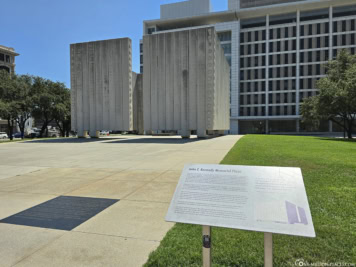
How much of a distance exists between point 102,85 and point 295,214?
1461 inches

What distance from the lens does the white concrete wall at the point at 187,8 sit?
3103 inches

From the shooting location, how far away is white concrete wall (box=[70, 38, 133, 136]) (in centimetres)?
3562

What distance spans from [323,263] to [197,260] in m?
1.66

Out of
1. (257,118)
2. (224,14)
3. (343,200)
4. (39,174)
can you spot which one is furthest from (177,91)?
(224,14)

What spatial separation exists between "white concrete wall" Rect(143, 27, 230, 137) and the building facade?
120 ft

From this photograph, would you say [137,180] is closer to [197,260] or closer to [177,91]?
[197,260]

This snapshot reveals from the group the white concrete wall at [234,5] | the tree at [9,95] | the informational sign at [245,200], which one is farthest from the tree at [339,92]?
the white concrete wall at [234,5]

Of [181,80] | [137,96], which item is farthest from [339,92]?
[137,96]

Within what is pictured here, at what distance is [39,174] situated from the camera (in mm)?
9852

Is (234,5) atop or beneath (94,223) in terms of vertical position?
atop

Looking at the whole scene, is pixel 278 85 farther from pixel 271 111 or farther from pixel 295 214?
pixel 295 214

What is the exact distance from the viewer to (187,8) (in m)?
79.6

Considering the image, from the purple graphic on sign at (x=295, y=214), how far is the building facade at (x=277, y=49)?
7020cm

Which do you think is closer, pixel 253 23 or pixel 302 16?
pixel 302 16
